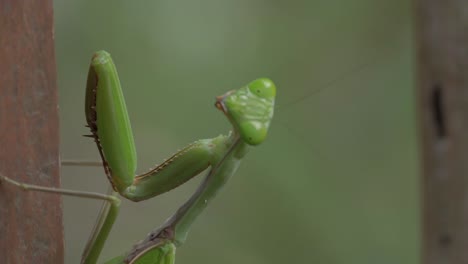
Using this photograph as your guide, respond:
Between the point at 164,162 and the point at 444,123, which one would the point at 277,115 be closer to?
the point at 444,123

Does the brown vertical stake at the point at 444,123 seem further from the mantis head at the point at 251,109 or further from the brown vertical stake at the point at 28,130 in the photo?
the brown vertical stake at the point at 28,130

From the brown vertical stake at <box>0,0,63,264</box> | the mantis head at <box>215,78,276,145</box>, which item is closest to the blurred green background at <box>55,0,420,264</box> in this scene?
the mantis head at <box>215,78,276,145</box>

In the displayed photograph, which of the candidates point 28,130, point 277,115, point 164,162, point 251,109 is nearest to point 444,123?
point 251,109

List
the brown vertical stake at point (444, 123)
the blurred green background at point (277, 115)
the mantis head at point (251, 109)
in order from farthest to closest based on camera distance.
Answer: the blurred green background at point (277, 115)
the brown vertical stake at point (444, 123)
the mantis head at point (251, 109)

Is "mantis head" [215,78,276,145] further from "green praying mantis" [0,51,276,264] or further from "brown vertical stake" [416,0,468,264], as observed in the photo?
"brown vertical stake" [416,0,468,264]

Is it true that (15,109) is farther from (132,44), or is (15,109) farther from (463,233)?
(132,44)

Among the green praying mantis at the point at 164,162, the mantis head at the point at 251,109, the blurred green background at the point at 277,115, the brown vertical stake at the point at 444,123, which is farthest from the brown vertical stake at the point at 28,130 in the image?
the blurred green background at the point at 277,115
